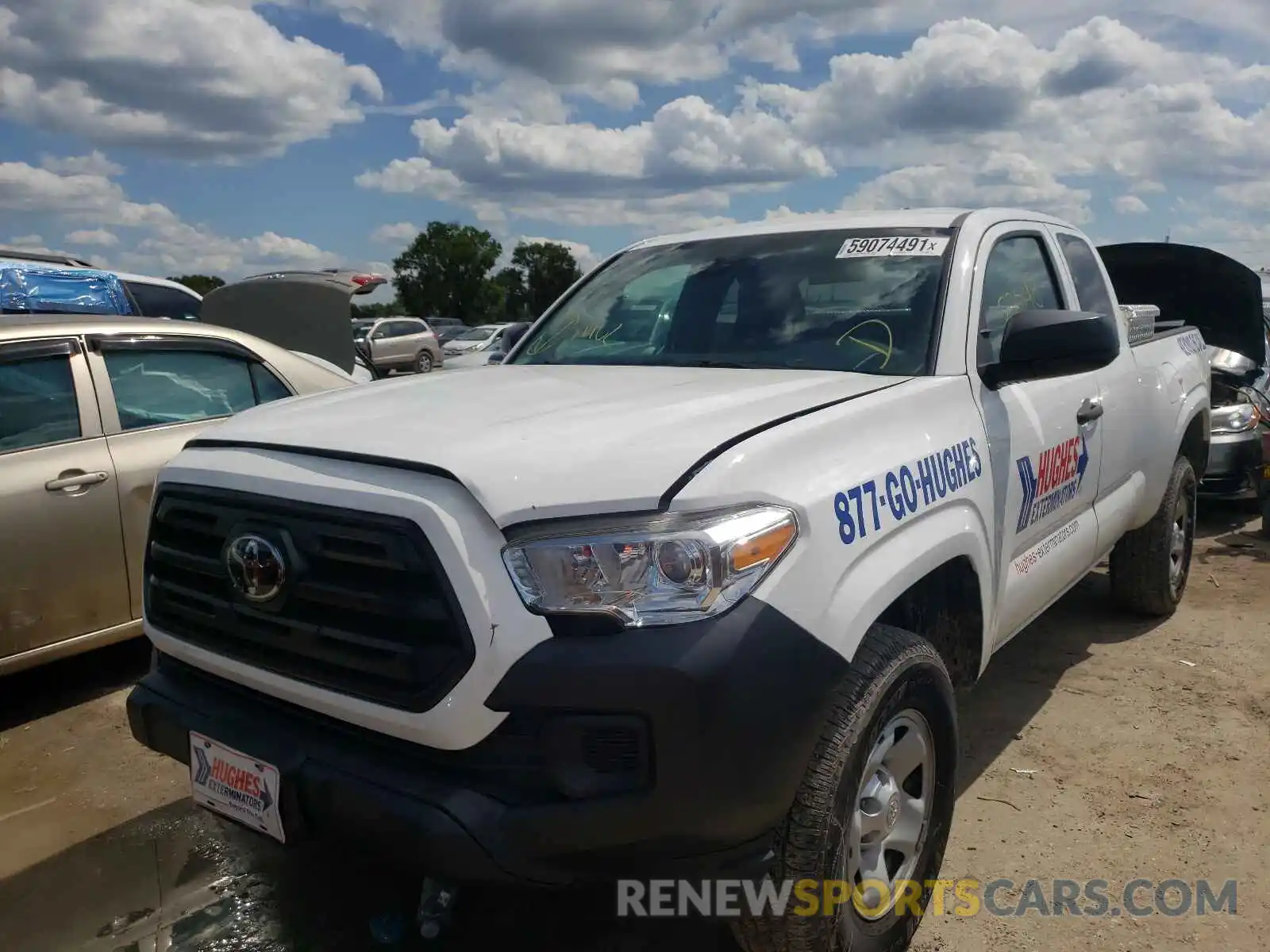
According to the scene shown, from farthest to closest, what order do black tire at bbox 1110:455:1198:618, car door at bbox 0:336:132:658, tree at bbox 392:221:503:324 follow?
1. tree at bbox 392:221:503:324
2. black tire at bbox 1110:455:1198:618
3. car door at bbox 0:336:132:658

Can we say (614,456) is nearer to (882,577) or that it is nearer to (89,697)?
(882,577)

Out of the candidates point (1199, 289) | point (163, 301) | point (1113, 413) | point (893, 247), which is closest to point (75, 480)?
point (893, 247)

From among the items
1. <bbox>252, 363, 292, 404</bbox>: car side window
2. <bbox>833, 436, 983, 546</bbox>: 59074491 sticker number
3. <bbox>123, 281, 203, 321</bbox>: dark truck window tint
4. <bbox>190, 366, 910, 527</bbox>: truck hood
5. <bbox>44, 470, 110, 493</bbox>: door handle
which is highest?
<bbox>123, 281, 203, 321</bbox>: dark truck window tint

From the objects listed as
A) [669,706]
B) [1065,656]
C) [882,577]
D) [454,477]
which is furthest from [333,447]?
[1065,656]

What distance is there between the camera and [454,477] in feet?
6.39

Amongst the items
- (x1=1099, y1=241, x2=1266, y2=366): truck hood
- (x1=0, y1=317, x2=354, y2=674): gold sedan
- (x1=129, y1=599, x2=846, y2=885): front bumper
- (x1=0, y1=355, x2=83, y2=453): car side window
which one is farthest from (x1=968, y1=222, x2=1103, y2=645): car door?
(x1=1099, y1=241, x2=1266, y2=366): truck hood

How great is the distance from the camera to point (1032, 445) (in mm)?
3102

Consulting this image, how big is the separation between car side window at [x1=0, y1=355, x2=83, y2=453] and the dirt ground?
1.16 metres

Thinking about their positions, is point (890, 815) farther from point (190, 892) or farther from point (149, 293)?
point (149, 293)

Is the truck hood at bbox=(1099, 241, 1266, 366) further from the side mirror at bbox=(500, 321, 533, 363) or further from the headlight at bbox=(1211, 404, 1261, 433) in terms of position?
the side mirror at bbox=(500, 321, 533, 363)

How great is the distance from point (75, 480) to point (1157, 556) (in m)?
4.85

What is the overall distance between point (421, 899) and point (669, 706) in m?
1.22

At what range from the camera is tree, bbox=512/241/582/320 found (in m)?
75.0

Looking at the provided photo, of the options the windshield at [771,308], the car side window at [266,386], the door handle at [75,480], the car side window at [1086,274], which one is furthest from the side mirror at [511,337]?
the car side window at [1086,274]
